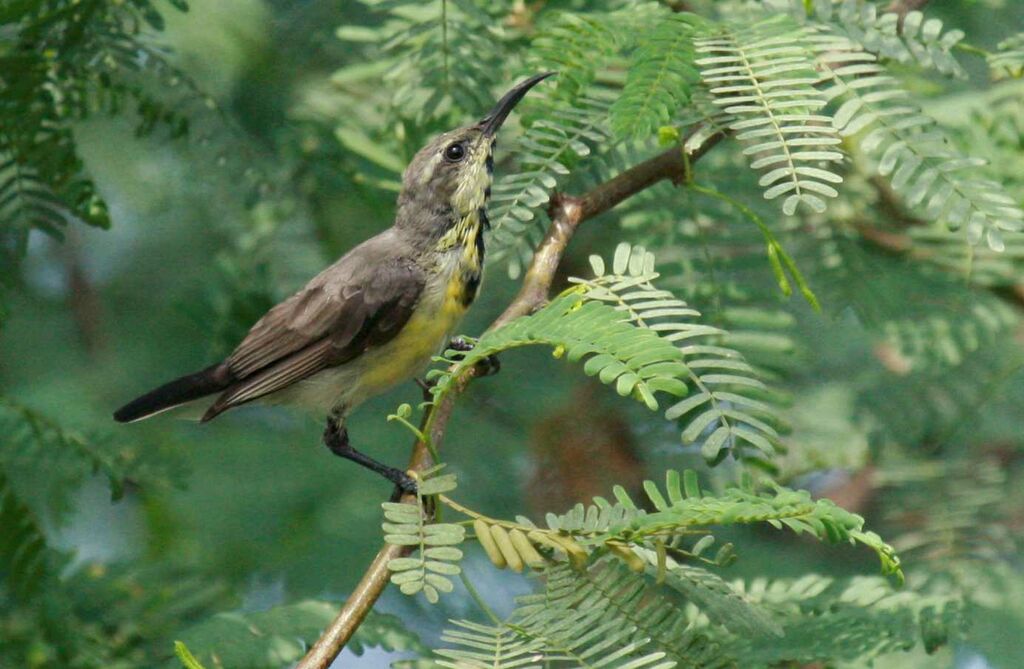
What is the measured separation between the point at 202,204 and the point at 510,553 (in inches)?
110

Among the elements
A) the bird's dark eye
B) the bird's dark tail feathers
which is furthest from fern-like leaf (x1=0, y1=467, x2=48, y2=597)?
the bird's dark eye

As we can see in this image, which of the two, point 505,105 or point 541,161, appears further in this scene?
point 505,105

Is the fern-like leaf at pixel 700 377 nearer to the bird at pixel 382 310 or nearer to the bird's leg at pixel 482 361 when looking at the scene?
the bird's leg at pixel 482 361

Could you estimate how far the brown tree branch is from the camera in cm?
247

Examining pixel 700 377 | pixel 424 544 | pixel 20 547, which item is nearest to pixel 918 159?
pixel 700 377

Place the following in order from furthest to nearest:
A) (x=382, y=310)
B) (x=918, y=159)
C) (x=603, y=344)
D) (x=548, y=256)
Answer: (x=382, y=310), (x=548, y=256), (x=918, y=159), (x=603, y=344)

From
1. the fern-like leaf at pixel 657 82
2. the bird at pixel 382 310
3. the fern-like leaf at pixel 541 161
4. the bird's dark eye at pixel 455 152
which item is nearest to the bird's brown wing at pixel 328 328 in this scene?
the bird at pixel 382 310

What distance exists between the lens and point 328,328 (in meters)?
3.97

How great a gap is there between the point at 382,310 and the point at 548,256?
994mm

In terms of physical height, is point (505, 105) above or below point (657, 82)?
below

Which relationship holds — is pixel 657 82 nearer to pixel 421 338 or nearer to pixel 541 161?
pixel 541 161

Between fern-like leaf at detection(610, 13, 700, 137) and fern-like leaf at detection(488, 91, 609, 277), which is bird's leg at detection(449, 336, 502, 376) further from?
fern-like leaf at detection(610, 13, 700, 137)

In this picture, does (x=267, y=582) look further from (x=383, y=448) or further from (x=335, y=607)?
(x=335, y=607)

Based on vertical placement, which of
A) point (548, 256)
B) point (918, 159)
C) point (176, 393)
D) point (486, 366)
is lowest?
point (176, 393)
